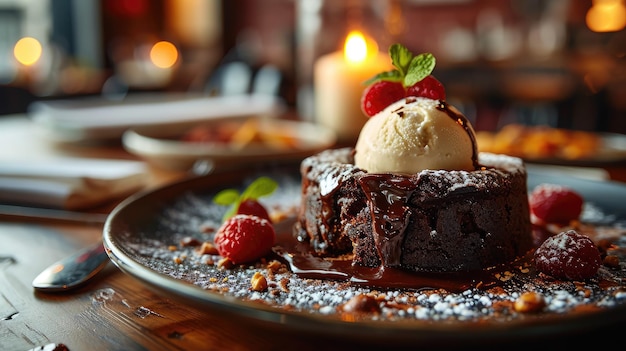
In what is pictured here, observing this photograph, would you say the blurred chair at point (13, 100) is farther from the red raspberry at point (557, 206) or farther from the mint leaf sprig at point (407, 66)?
the red raspberry at point (557, 206)

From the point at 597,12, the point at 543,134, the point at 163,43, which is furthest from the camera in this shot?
the point at 163,43

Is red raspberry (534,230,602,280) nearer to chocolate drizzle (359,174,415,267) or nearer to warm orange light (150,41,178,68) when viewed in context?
chocolate drizzle (359,174,415,267)

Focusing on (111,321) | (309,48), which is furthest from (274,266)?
(309,48)

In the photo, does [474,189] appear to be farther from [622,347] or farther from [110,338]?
[110,338]

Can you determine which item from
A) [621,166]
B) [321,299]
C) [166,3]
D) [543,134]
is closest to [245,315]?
[321,299]

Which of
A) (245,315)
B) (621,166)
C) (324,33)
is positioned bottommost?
(621,166)

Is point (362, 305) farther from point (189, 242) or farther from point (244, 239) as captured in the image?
point (189, 242)
